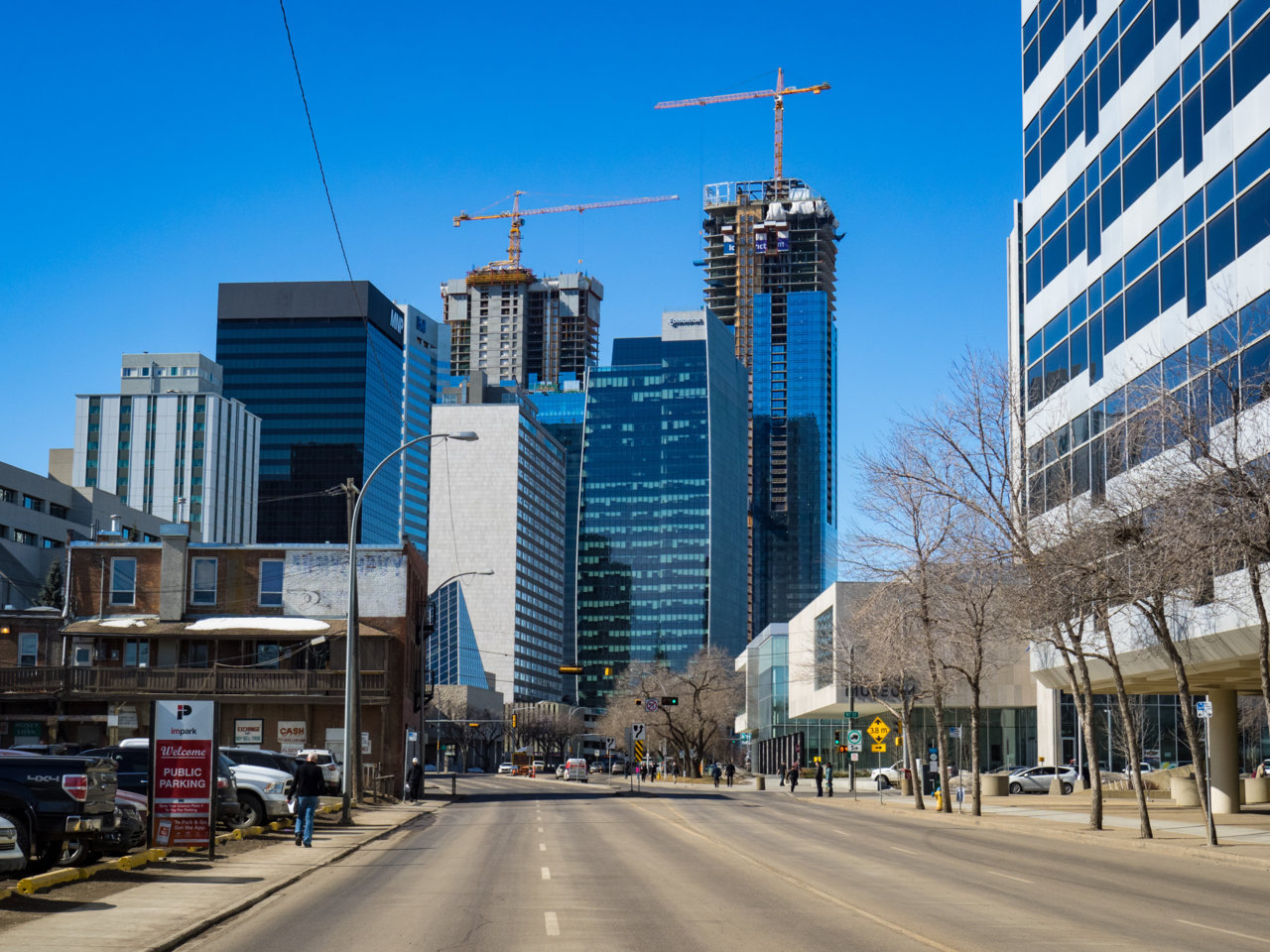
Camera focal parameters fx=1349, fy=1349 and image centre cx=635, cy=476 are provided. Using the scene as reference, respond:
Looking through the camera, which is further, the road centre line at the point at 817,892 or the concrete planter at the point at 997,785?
the concrete planter at the point at 997,785

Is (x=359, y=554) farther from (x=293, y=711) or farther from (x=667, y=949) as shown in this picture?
(x=667, y=949)

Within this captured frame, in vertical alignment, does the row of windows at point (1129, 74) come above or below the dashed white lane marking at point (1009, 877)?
above

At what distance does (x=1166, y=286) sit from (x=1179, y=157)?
10.8 feet

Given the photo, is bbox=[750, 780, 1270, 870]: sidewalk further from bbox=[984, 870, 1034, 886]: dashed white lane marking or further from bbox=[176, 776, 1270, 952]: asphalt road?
bbox=[984, 870, 1034, 886]: dashed white lane marking

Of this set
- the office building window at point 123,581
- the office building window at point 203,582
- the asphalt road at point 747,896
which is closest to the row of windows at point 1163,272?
the asphalt road at point 747,896

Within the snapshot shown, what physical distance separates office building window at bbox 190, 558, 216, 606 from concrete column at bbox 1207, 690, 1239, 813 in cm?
4128

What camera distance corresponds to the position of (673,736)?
101312 millimetres

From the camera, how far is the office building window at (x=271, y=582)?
6053cm

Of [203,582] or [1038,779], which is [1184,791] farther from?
[203,582]

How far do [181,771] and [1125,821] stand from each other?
29.5 meters

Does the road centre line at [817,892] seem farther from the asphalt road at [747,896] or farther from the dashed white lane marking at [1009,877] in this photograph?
the dashed white lane marking at [1009,877]

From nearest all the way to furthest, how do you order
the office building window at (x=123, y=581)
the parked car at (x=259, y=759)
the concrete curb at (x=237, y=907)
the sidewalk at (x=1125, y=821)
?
1. the concrete curb at (x=237, y=907)
2. the sidewalk at (x=1125, y=821)
3. the parked car at (x=259, y=759)
4. the office building window at (x=123, y=581)

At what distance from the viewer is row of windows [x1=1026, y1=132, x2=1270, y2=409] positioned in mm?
30766

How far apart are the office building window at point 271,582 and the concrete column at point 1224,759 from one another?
38680mm
